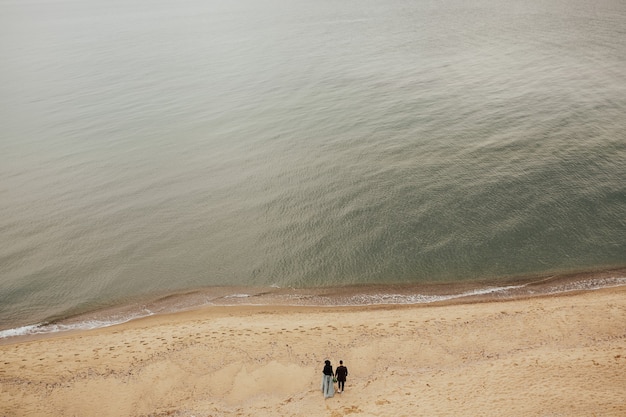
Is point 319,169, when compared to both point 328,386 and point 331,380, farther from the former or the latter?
point 328,386

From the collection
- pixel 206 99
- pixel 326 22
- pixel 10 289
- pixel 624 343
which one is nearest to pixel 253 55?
pixel 206 99

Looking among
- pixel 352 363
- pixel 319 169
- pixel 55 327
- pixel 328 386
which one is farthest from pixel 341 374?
pixel 319 169

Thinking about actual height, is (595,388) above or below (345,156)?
below

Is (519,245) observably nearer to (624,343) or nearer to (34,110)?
(624,343)

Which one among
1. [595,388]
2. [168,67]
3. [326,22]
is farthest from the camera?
[326,22]

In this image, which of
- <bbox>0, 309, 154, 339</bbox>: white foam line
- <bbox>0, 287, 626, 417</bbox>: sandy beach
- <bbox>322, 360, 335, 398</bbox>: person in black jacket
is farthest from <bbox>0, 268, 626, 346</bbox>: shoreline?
<bbox>322, 360, 335, 398</bbox>: person in black jacket

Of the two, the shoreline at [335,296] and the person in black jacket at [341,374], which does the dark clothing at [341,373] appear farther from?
the shoreline at [335,296]

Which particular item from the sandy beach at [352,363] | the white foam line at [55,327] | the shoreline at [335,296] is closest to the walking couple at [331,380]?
the sandy beach at [352,363]
